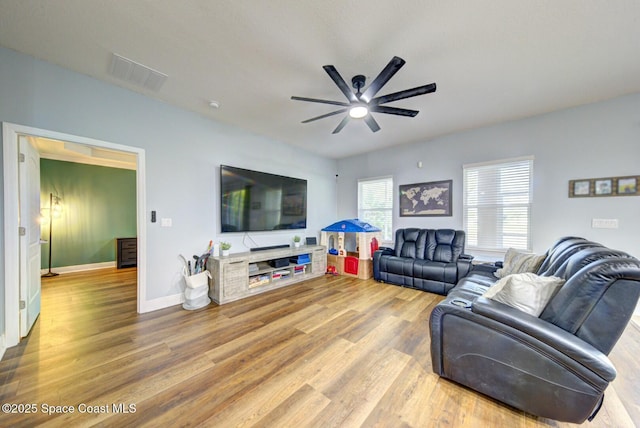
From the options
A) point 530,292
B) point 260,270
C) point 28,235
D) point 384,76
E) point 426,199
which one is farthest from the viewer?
point 426,199

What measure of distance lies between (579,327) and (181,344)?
2982mm

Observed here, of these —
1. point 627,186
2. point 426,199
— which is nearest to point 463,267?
point 426,199

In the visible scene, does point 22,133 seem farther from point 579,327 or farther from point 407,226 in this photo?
point 407,226

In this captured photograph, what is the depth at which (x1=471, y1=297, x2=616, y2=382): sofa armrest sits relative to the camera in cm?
118

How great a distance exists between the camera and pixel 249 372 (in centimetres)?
178

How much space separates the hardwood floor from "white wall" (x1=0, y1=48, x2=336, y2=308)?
2.39ft

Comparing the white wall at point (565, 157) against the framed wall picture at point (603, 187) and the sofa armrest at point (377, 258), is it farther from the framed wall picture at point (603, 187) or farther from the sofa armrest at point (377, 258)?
the sofa armrest at point (377, 258)

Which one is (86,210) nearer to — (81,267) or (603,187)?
(81,267)

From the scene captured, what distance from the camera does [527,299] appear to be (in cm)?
152

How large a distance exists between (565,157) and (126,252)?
327 inches

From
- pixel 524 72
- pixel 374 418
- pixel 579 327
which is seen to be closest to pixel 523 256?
pixel 579 327

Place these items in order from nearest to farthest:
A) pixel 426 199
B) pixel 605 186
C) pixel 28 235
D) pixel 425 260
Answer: pixel 28 235
pixel 605 186
pixel 425 260
pixel 426 199

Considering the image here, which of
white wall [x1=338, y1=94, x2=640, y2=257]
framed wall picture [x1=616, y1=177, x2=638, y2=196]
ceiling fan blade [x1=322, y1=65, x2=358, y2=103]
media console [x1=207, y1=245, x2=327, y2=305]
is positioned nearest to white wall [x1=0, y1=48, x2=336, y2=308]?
media console [x1=207, y1=245, x2=327, y2=305]

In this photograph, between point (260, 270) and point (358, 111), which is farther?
point (260, 270)
